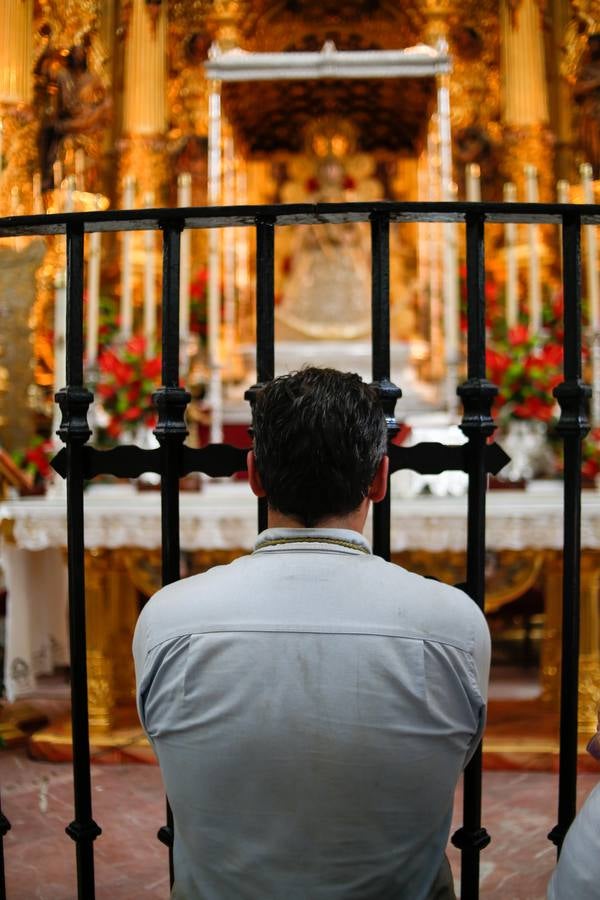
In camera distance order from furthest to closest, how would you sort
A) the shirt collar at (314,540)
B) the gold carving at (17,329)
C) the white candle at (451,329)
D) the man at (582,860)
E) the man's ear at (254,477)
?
1. the gold carving at (17,329)
2. the white candle at (451,329)
3. the man's ear at (254,477)
4. the shirt collar at (314,540)
5. the man at (582,860)

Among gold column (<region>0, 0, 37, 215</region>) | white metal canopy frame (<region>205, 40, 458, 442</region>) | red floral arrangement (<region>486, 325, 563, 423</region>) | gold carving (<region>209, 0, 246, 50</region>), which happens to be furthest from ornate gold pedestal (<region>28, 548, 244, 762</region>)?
gold carving (<region>209, 0, 246, 50</region>)

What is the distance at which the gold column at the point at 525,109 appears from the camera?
8.45 meters

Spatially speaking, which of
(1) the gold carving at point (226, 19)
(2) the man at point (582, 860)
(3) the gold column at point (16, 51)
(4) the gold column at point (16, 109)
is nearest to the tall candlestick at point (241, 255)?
(1) the gold carving at point (226, 19)

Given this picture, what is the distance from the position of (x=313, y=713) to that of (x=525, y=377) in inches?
125

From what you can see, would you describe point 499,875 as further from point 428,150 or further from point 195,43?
point 195,43

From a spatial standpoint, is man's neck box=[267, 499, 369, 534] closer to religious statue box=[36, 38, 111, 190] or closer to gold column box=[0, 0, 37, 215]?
gold column box=[0, 0, 37, 215]

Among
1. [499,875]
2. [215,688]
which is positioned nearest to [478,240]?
[215,688]

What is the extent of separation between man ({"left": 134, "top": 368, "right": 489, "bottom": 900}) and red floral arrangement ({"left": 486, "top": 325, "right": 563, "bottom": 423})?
2999mm

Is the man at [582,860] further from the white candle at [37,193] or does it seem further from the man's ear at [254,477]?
the white candle at [37,193]

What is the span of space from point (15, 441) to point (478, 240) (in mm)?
6155

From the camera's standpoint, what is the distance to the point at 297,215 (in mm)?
1437

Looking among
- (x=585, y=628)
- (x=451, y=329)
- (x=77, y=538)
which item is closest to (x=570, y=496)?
(x=77, y=538)

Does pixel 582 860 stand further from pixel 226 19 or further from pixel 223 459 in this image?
pixel 226 19

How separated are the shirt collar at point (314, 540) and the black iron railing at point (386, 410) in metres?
0.30
